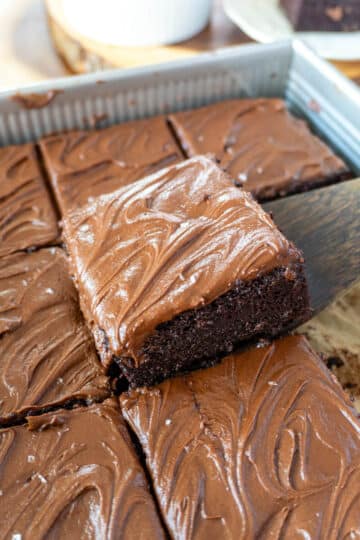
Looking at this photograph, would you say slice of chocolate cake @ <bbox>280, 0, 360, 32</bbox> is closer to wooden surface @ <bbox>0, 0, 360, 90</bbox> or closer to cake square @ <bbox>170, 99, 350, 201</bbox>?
wooden surface @ <bbox>0, 0, 360, 90</bbox>

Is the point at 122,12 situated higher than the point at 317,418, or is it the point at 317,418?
the point at 122,12

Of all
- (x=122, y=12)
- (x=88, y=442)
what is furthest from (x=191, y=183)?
(x=122, y=12)

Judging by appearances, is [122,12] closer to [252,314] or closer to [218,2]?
[218,2]

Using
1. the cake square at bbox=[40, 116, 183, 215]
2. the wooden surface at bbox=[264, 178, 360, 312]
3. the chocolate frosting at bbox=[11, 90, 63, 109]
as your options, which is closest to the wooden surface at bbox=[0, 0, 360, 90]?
the chocolate frosting at bbox=[11, 90, 63, 109]

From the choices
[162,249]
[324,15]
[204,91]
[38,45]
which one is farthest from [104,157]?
[324,15]

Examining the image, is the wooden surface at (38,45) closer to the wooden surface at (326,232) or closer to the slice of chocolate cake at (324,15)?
the slice of chocolate cake at (324,15)

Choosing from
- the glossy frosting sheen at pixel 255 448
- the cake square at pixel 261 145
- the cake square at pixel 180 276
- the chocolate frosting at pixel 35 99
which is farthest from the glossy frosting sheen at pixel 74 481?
the chocolate frosting at pixel 35 99
